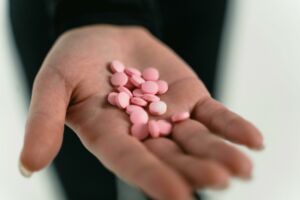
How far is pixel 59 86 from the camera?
795 millimetres

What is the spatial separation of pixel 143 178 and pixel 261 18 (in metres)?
1.35

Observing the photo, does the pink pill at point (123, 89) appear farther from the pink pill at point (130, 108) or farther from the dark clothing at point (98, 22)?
the dark clothing at point (98, 22)

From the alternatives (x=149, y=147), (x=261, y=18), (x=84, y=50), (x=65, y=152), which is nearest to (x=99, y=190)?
(x=65, y=152)

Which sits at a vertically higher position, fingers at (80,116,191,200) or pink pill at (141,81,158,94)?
fingers at (80,116,191,200)

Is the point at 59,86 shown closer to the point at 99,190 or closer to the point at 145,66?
the point at 145,66

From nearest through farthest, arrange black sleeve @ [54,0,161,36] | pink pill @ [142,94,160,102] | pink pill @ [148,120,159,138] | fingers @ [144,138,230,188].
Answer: fingers @ [144,138,230,188], pink pill @ [148,120,159,138], pink pill @ [142,94,160,102], black sleeve @ [54,0,161,36]

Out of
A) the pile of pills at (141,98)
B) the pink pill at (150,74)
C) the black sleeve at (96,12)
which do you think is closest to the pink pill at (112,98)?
the pile of pills at (141,98)

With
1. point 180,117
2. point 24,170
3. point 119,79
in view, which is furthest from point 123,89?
point 24,170

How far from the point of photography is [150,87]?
34.1 inches

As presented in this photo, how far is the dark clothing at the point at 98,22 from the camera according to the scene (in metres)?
1.08

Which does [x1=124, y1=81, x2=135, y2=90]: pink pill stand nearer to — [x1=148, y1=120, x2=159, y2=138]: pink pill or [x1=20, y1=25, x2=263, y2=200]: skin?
[x1=20, y1=25, x2=263, y2=200]: skin

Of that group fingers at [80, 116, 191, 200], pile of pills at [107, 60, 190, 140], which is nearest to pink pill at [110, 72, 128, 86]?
pile of pills at [107, 60, 190, 140]

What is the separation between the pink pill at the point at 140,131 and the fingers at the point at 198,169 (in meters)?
0.07

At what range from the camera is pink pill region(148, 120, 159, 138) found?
0.74 metres
